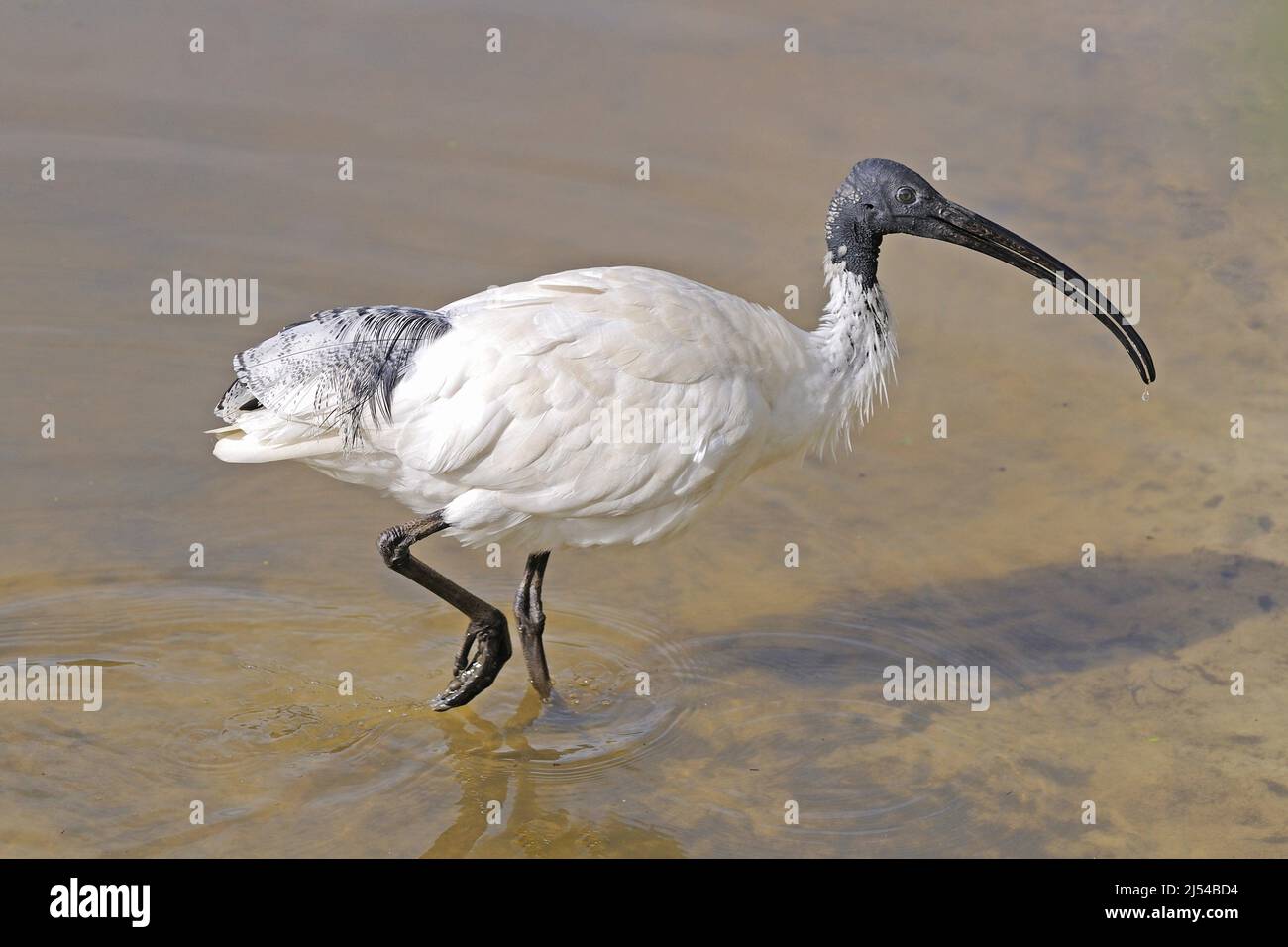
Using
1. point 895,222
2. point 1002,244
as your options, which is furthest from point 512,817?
point 1002,244

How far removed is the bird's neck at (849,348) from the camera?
7062mm

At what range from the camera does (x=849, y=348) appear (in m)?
7.07

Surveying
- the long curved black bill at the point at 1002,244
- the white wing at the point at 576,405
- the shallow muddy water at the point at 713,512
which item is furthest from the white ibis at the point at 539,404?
the shallow muddy water at the point at 713,512

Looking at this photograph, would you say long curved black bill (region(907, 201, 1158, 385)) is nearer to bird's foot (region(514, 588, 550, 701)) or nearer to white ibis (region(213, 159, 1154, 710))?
white ibis (region(213, 159, 1154, 710))

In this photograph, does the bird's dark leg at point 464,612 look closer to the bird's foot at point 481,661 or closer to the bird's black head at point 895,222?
the bird's foot at point 481,661

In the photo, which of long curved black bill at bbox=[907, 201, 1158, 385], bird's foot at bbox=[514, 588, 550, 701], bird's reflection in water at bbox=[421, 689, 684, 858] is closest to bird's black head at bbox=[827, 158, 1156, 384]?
long curved black bill at bbox=[907, 201, 1158, 385]

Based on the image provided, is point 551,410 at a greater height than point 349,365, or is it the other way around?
point 349,365

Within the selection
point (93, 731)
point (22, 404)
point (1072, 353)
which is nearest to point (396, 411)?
point (93, 731)

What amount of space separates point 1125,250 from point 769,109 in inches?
105

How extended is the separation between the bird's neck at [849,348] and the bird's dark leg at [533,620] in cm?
134

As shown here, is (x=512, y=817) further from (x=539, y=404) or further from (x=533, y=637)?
(x=539, y=404)

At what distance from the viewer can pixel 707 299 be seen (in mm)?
6879

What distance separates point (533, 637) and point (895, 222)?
7.61 feet

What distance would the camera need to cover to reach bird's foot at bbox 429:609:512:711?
703cm
